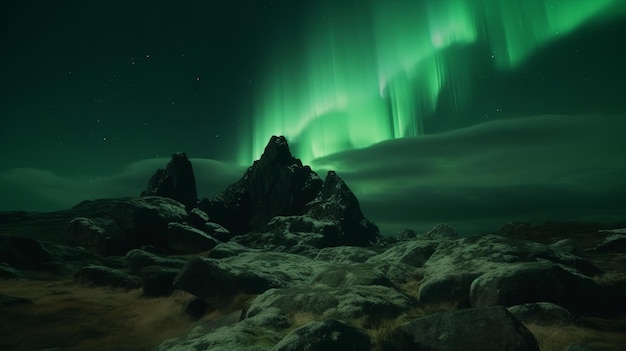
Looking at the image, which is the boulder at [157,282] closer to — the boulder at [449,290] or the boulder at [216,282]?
the boulder at [216,282]

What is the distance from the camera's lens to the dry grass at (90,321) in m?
16.4

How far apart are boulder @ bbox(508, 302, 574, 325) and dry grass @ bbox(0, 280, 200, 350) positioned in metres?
13.0

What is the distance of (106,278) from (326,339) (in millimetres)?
25391

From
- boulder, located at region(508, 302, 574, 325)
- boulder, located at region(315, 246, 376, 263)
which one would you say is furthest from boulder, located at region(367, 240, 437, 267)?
boulder, located at region(508, 302, 574, 325)

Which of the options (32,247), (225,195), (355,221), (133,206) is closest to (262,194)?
(225,195)

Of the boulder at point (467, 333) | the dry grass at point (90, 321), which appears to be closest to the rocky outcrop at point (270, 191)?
the dry grass at point (90, 321)

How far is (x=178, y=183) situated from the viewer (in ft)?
385

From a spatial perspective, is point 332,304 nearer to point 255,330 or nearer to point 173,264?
point 255,330

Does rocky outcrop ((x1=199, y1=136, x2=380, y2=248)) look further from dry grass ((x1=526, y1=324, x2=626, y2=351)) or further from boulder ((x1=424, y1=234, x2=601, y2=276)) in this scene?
dry grass ((x1=526, y1=324, x2=626, y2=351))

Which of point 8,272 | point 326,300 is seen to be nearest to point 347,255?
point 326,300

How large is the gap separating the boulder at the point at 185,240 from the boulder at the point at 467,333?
170ft

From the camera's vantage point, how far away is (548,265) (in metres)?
13.1

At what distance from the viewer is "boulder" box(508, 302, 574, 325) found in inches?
411

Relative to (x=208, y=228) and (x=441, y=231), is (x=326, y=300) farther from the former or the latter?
(x=441, y=231)
